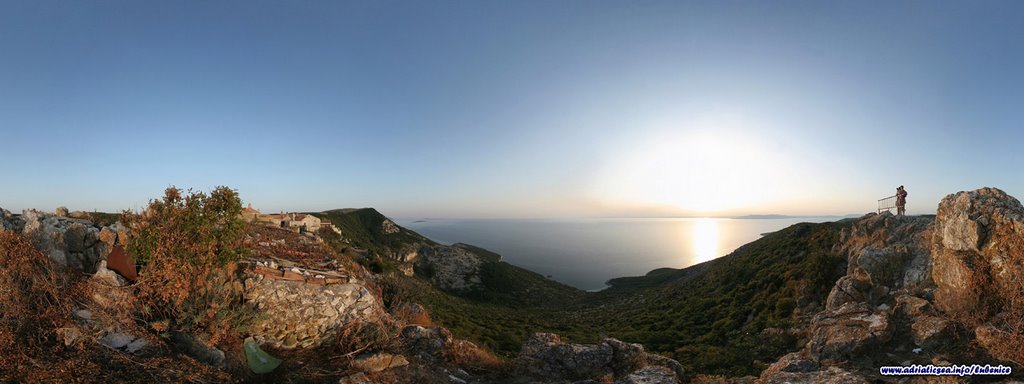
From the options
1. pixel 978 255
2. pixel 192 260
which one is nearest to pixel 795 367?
pixel 978 255

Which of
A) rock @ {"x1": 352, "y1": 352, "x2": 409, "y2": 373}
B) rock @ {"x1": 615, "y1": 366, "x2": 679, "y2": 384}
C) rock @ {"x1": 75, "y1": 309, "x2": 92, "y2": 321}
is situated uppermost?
rock @ {"x1": 75, "y1": 309, "x2": 92, "y2": 321}

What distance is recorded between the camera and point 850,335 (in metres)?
10.5

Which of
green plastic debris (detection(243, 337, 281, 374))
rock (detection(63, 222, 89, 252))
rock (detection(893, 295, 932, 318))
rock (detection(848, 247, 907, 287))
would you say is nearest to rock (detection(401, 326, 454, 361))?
green plastic debris (detection(243, 337, 281, 374))

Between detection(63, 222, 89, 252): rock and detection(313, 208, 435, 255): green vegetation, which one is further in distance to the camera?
detection(313, 208, 435, 255): green vegetation

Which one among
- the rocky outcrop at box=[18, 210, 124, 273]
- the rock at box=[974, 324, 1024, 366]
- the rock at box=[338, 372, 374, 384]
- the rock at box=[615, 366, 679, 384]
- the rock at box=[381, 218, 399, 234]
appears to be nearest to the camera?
the rock at box=[338, 372, 374, 384]

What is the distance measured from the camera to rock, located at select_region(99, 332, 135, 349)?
229 inches

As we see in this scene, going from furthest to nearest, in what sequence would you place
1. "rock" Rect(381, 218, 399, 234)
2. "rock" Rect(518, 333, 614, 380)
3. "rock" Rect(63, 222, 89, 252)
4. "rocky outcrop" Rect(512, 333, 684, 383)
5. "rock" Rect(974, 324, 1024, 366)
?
1. "rock" Rect(381, 218, 399, 234)
2. "rock" Rect(518, 333, 614, 380)
3. "rocky outcrop" Rect(512, 333, 684, 383)
4. "rock" Rect(63, 222, 89, 252)
5. "rock" Rect(974, 324, 1024, 366)

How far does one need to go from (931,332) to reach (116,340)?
1754 cm

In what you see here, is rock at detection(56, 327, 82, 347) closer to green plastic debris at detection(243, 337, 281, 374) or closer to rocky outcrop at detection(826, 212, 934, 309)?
green plastic debris at detection(243, 337, 281, 374)

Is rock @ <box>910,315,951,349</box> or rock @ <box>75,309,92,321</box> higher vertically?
rock @ <box>75,309,92,321</box>

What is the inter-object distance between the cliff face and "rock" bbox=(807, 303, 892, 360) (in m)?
0.02

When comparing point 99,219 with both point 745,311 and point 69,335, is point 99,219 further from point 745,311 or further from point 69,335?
point 745,311

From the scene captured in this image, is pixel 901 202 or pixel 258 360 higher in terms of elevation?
pixel 901 202

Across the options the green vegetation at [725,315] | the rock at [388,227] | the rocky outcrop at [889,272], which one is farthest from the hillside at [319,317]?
the rock at [388,227]
